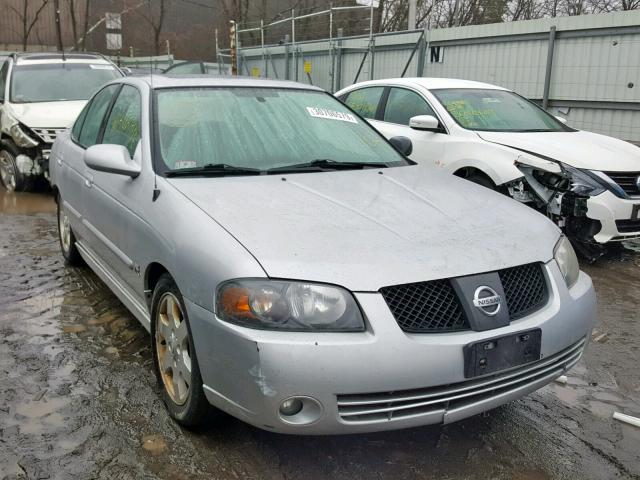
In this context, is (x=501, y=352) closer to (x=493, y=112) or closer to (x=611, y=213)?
(x=611, y=213)

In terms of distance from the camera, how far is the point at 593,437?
279 cm

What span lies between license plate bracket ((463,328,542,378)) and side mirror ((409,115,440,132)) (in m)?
3.99

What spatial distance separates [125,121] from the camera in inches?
148

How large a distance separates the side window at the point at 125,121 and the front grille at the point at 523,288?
208 centimetres

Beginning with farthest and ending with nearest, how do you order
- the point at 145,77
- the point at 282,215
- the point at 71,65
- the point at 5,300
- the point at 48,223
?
the point at 71,65 < the point at 48,223 < the point at 5,300 < the point at 145,77 < the point at 282,215

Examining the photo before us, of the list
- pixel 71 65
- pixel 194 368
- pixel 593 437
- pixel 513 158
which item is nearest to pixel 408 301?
pixel 194 368

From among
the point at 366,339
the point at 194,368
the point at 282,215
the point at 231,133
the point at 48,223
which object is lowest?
the point at 48,223

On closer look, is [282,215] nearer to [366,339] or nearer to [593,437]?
[366,339]

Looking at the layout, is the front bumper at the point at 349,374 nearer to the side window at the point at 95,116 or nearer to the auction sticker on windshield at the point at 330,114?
the auction sticker on windshield at the point at 330,114

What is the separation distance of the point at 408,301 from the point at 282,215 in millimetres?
693

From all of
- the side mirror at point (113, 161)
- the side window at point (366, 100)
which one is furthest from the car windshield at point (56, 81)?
the side mirror at point (113, 161)

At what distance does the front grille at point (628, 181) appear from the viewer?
5.52 meters

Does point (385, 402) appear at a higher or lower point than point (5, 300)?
higher

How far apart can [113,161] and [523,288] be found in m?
2.06
